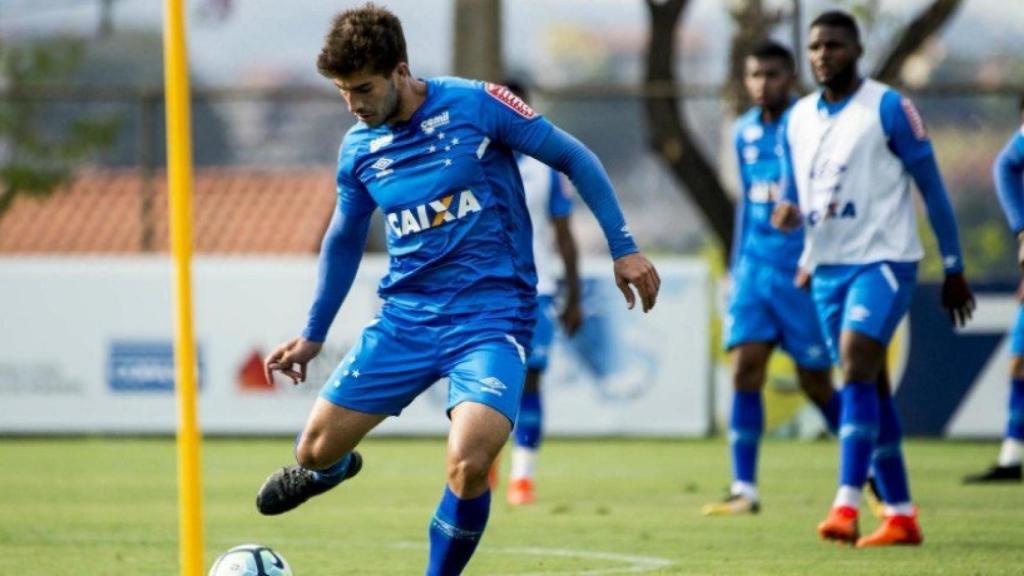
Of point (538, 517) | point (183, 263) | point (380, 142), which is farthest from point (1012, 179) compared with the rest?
point (183, 263)

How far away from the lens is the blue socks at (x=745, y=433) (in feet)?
35.9

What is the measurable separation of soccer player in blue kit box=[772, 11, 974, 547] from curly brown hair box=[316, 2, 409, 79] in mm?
3013

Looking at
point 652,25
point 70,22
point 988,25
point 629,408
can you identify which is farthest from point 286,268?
point 70,22

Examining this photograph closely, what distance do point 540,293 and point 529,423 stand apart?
0.79 metres

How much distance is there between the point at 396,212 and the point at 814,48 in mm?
2940

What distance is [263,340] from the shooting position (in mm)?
17594

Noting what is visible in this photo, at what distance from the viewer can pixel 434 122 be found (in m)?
7.25

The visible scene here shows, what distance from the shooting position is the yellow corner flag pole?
226 inches

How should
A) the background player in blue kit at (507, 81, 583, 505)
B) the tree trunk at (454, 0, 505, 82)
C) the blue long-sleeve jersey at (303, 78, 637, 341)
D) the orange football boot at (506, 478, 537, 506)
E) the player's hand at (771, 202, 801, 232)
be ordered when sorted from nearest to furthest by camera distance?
the blue long-sleeve jersey at (303, 78, 637, 341), the player's hand at (771, 202, 801, 232), the orange football boot at (506, 478, 537, 506), the background player in blue kit at (507, 81, 583, 505), the tree trunk at (454, 0, 505, 82)

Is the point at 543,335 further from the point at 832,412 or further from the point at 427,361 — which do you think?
the point at 427,361

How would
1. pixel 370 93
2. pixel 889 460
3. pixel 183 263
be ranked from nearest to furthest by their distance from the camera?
pixel 183 263
pixel 370 93
pixel 889 460

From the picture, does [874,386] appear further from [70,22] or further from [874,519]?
[70,22]

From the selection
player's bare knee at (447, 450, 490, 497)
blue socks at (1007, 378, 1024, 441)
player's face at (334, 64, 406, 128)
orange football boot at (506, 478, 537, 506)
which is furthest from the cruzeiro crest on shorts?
blue socks at (1007, 378, 1024, 441)

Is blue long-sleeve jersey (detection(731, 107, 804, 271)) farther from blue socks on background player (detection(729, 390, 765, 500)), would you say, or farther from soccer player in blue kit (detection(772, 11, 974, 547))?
soccer player in blue kit (detection(772, 11, 974, 547))
